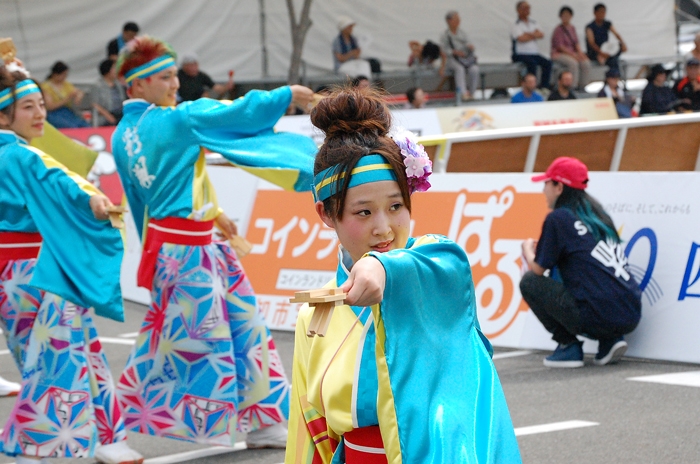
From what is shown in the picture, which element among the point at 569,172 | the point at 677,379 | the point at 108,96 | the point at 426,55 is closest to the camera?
the point at 677,379

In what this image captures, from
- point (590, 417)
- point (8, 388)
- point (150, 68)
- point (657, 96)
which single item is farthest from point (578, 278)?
point (657, 96)

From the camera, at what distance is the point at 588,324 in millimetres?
5176

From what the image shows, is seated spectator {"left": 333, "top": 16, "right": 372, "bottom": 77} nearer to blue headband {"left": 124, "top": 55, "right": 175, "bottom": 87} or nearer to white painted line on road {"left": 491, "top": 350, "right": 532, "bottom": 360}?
white painted line on road {"left": 491, "top": 350, "right": 532, "bottom": 360}

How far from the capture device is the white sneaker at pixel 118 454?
3.96 m

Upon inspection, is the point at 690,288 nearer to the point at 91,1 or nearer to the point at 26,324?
the point at 26,324

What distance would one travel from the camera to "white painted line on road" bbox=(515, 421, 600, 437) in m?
4.10

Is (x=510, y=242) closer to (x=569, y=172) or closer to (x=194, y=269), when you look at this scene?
(x=569, y=172)

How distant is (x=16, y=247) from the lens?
13.4ft

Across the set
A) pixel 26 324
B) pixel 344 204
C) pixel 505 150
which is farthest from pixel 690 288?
pixel 344 204

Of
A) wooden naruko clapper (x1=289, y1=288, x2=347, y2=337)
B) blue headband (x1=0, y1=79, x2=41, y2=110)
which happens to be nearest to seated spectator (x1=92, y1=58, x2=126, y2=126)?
blue headband (x1=0, y1=79, x2=41, y2=110)

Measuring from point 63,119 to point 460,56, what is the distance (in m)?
6.34

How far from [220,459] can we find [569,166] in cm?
258

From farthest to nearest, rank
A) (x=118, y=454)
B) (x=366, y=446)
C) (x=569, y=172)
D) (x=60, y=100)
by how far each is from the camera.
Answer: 1. (x=60, y=100)
2. (x=569, y=172)
3. (x=118, y=454)
4. (x=366, y=446)

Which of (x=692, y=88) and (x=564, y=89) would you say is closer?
(x=692, y=88)
